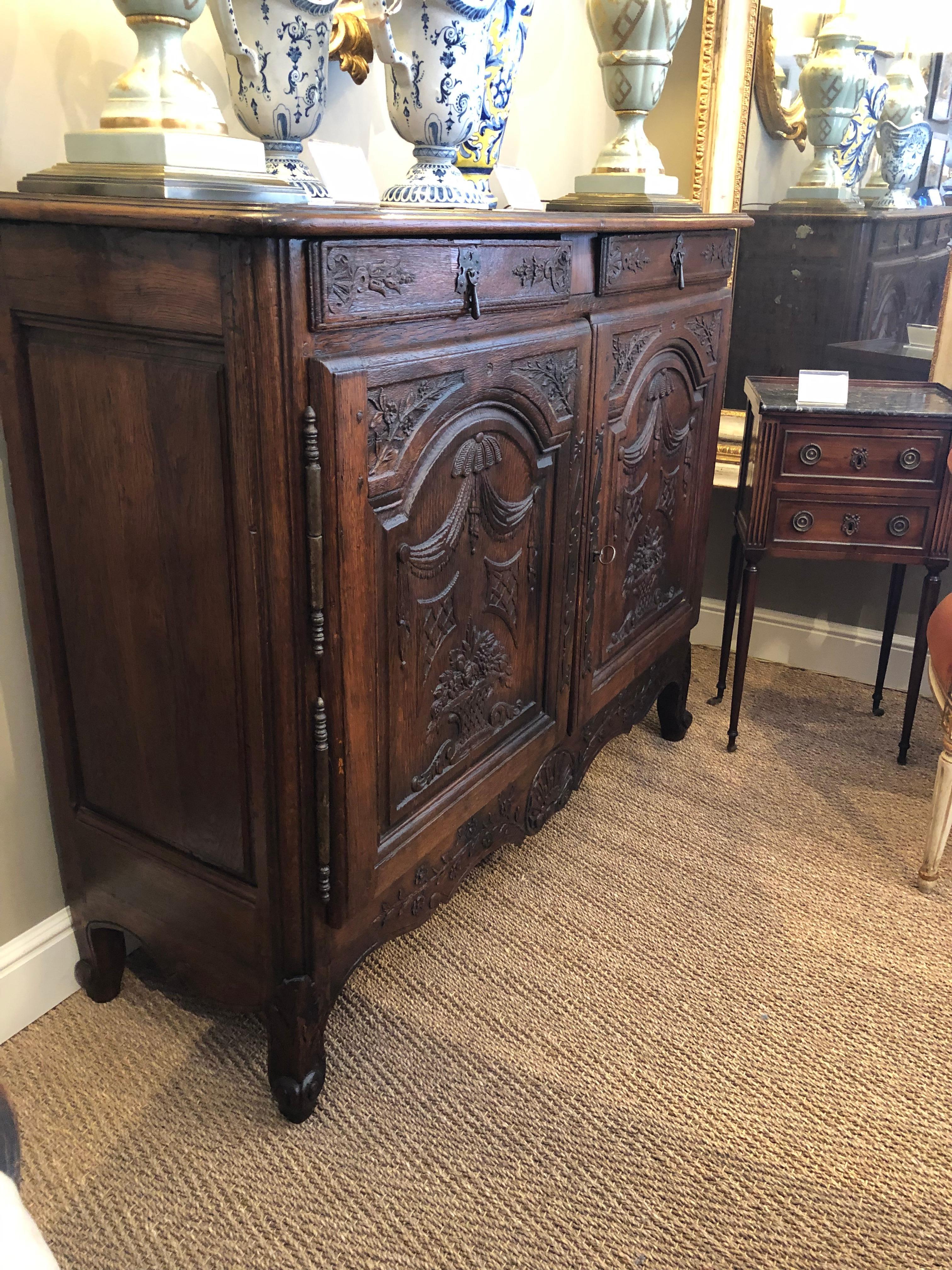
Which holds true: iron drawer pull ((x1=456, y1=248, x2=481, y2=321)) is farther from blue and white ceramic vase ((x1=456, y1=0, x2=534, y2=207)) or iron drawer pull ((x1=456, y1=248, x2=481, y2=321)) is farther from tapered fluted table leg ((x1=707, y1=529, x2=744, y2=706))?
tapered fluted table leg ((x1=707, y1=529, x2=744, y2=706))

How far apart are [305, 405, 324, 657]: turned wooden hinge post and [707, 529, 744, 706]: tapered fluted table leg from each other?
4.59 ft

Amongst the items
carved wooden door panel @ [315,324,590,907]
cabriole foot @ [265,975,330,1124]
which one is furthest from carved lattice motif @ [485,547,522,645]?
cabriole foot @ [265,975,330,1124]

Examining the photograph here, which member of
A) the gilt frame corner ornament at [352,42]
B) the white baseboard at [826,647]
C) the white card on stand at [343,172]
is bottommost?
the white baseboard at [826,647]

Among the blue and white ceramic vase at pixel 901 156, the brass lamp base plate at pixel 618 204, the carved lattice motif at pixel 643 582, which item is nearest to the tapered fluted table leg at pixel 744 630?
the carved lattice motif at pixel 643 582

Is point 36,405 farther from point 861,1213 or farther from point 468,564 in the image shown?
point 861,1213

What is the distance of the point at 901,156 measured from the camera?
222 centimetres

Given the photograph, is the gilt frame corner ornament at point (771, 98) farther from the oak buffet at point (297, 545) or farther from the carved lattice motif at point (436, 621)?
the carved lattice motif at point (436, 621)

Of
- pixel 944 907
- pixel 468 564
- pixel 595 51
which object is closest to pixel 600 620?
pixel 468 564

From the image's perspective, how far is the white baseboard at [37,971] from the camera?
137cm

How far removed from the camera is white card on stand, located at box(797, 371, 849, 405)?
6.33ft

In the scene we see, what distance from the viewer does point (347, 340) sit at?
98 cm

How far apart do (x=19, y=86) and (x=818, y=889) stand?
1.66m

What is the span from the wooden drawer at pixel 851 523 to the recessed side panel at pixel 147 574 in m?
1.27

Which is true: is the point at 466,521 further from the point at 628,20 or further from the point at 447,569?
the point at 628,20
